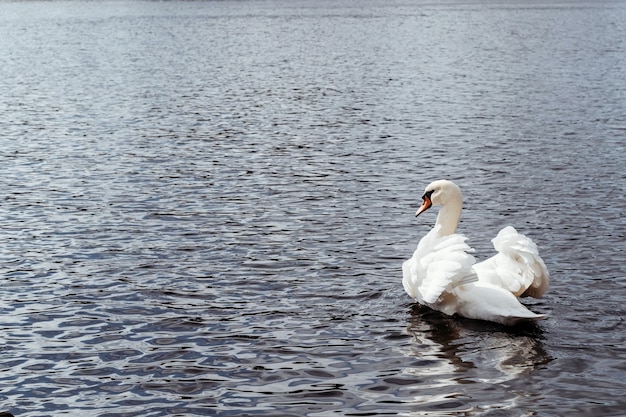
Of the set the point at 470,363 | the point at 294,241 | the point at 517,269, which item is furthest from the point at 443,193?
the point at 294,241

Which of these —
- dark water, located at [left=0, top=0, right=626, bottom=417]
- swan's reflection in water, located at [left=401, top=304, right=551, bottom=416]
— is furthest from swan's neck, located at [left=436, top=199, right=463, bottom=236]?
swan's reflection in water, located at [left=401, top=304, right=551, bottom=416]

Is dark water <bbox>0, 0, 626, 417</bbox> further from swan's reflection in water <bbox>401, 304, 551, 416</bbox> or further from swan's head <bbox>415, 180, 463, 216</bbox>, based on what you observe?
swan's head <bbox>415, 180, 463, 216</bbox>

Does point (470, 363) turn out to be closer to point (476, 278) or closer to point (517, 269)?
point (476, 278)

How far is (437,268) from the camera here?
13.6 m

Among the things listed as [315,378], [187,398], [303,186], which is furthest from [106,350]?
[303,186]

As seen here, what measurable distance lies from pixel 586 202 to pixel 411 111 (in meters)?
16.3

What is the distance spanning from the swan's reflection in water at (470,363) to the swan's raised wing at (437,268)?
506 millimetres

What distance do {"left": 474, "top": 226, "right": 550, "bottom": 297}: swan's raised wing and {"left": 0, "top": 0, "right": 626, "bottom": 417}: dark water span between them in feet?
2.14

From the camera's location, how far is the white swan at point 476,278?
13336 millimetres

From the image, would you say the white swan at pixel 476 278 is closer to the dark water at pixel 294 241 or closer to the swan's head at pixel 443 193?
the dark water at pixel 294 241

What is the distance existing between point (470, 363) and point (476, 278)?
1430 millimetres

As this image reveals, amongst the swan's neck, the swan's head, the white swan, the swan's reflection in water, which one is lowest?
the swan's reflection in water

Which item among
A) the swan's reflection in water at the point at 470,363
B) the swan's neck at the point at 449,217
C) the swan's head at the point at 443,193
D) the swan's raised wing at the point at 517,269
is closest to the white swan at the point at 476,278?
the swan's raised wing at the point at 517,269

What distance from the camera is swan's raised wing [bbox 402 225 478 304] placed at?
1335cm
